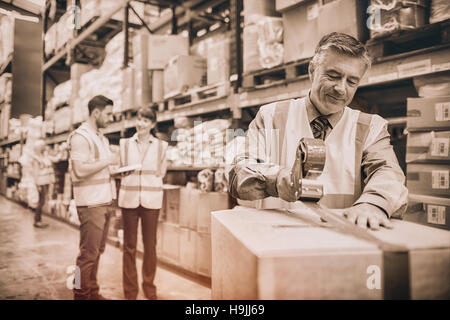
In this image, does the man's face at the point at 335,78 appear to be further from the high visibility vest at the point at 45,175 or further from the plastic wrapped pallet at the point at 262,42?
the high visibility vest at the point at 45,175

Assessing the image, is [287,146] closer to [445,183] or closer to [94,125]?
[445,183]

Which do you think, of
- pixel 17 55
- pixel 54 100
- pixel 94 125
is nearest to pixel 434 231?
pixel 94 125

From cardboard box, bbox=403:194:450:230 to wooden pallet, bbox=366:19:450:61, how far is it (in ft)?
2.56

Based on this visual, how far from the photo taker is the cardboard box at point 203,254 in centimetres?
304

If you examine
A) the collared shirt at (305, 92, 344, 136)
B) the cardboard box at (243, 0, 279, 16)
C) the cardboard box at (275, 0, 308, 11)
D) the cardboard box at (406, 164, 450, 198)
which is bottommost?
the cardboard box at (406, 164, 450, 198)

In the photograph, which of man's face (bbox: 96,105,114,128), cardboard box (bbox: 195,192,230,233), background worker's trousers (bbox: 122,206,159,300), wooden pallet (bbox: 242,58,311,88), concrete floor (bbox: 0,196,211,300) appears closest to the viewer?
wooden pallet (bbox: 242,58,311,88)

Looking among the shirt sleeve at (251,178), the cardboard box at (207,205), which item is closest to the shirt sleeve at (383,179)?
the shirt sleeve at (251,178)

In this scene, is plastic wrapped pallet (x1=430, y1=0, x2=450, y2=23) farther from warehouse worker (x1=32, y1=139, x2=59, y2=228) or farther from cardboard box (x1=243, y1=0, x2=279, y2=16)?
warehouse worker (x1=32, y1=139, x2=59, y2=228)

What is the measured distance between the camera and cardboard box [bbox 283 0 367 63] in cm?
182

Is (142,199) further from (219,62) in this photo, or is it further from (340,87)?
(340,87)

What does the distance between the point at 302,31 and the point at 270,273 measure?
6.43 ft

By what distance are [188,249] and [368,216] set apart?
2598 millimetres

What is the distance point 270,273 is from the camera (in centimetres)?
59

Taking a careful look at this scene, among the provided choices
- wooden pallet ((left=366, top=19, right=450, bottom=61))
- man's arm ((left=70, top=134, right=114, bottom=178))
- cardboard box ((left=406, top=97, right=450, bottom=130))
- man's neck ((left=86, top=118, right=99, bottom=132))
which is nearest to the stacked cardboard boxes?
cardboard box ((left=406, top=97, right=450, bottom=130))
